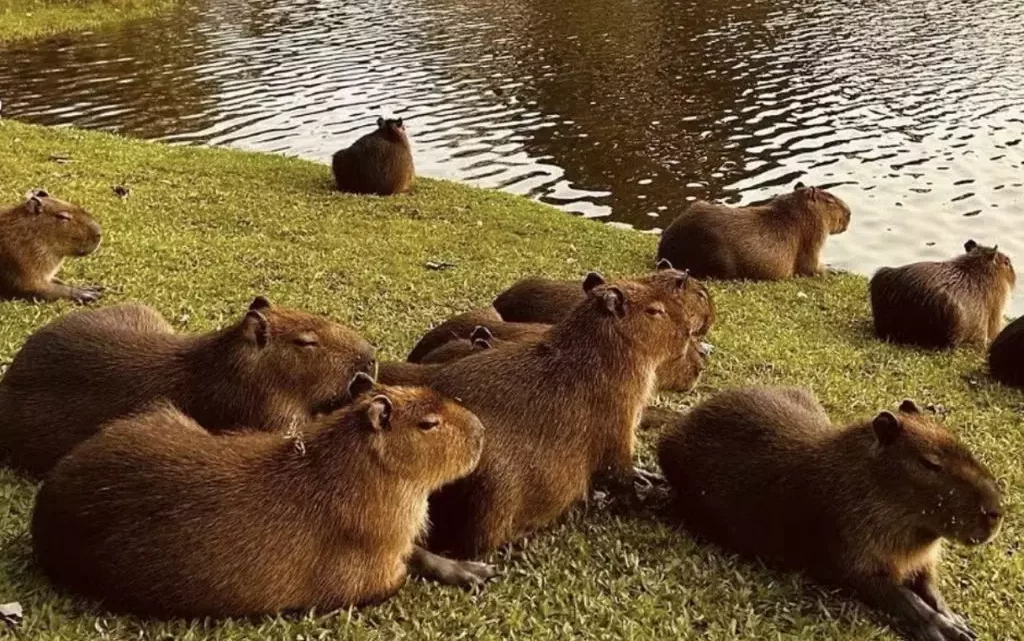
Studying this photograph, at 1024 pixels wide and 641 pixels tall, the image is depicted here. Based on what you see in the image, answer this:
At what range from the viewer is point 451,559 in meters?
3.81

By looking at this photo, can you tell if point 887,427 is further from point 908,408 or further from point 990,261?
point 990,261

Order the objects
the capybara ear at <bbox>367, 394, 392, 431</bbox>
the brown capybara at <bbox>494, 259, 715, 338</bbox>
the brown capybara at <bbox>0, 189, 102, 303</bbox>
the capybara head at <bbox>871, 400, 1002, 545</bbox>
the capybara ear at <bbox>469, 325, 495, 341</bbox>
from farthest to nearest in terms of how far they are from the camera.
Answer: the brown capybara at <bbox>0, 189, 102, 303</bbox>, the brown capybara at <bbox>494, 259, 715, 338</bbox>, the capybara ear at <bbox>469, 325, 495, 341</bbox>, the capybara head at <bbox>871, 400, 1002, 545</bbox>, the capybara ear at <bbox>367, 394, 392, 431</bbox>

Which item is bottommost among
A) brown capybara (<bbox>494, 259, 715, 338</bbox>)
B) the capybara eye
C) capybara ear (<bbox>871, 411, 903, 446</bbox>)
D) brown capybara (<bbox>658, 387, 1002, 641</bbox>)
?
brown capybara (<bbox>494, 259, 715, 338</bbox>)

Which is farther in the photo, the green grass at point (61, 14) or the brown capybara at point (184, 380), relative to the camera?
the green grass at point (61, 14)

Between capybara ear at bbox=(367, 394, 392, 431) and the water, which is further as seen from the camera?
the water

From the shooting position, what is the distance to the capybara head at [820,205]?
977 cm

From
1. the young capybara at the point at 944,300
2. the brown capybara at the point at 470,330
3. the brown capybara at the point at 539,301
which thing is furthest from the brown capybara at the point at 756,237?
the brown capybara at the point at 470,330

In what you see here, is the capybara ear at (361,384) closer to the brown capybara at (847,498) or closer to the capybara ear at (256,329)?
the capybara ear at (256,329)

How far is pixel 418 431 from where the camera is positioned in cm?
351

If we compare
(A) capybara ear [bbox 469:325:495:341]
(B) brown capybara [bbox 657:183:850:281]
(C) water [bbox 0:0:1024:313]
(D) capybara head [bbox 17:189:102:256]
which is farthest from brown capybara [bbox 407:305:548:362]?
(C) water [bbox 0:0:1024:313]

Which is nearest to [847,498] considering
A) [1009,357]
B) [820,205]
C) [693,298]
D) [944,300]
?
[693,298]

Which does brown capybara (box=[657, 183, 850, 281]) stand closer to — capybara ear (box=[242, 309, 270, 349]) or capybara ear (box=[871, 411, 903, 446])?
capybara ear (box=[871, 411, 903, 446])

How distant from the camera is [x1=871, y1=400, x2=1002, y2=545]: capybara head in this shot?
12.1ft

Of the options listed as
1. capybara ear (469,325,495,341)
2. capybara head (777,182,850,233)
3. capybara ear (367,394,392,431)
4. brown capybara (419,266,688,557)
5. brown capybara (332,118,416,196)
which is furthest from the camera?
brown capybara (332,118,416,196)
